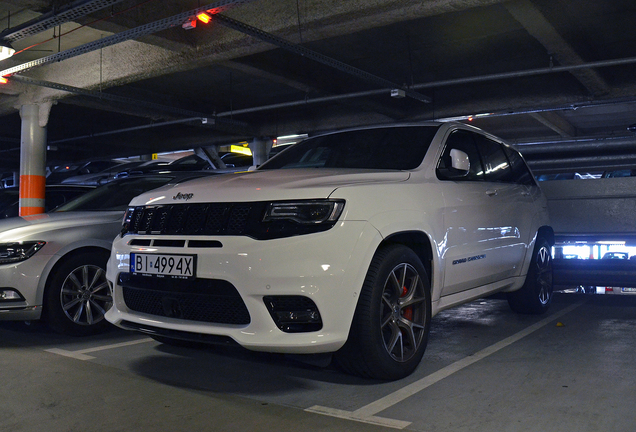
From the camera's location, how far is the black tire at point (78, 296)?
4816 mm

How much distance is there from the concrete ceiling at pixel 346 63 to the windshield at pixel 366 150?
3.29 meters

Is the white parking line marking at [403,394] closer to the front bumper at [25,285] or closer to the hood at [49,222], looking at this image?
the front bumper at [25,285]

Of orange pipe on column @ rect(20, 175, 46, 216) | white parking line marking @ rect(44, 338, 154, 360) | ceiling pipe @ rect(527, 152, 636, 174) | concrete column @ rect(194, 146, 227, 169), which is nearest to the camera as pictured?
white parking line marking @ rect(44, 338, 154, 360)

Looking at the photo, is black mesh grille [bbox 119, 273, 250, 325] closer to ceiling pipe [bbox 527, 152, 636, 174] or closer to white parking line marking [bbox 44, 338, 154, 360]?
white parking line marking [bbox 44, 338, 154, 360]

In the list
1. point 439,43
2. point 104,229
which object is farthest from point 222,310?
point 439,43

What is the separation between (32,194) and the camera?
534 inches

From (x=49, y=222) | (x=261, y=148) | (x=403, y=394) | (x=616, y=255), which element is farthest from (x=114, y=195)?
(x=261, y=148)

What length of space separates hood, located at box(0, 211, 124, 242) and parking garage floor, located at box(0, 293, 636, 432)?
2.94 feet

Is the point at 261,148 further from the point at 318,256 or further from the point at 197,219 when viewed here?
the point at 318,256

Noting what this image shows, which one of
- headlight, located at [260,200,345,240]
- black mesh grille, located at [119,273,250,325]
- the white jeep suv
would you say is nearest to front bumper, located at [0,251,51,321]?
the white jeep suv

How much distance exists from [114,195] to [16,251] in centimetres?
146

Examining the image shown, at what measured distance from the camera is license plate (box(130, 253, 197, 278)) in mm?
3189

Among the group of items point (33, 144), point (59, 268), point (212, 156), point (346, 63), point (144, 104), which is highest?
point (346, 63)

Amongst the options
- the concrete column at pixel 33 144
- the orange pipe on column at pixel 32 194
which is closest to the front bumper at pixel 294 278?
the orange pipe on column at pixel 32 194
